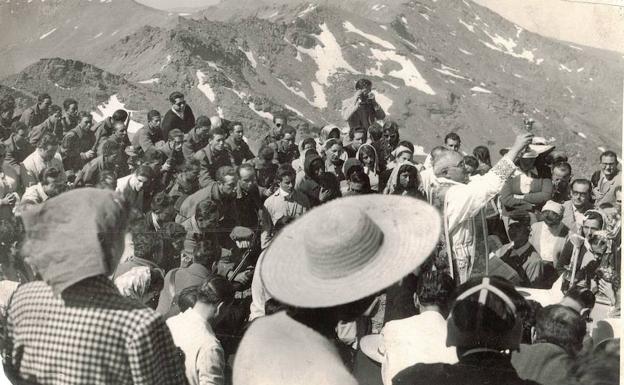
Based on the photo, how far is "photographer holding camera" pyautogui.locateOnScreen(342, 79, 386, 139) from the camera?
4.14 meters

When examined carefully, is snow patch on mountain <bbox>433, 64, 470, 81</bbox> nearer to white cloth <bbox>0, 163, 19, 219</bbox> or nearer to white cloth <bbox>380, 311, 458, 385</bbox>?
white cloth <bbox>380, 311, 458, 385</bbox>

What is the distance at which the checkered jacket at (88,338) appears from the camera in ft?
7.88

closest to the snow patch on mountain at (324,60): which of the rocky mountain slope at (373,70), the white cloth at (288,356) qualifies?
the rocky mountain slope at (373,70)

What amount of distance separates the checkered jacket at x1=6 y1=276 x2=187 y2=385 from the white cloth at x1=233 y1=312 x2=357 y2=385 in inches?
13.9

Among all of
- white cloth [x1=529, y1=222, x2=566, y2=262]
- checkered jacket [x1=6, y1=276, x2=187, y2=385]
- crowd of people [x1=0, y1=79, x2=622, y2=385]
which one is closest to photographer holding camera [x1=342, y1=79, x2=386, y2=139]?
crowd of people [x1=0, y1=79, x2=622, y2=385]

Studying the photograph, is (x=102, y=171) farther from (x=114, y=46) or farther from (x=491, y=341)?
(x=491, y=341)

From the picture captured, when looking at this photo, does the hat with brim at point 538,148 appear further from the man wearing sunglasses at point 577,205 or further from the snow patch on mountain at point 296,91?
the snow patch on mountain at point 296,91

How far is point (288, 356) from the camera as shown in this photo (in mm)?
2117

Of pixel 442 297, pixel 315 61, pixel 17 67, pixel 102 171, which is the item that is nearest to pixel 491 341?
pixel 442 297

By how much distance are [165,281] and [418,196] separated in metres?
1.55

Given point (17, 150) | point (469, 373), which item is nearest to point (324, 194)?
point (469, 373)

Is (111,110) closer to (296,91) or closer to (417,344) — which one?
(296,91)

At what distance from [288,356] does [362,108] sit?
2.28 m

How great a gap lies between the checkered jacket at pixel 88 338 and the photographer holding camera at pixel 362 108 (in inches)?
78.0
